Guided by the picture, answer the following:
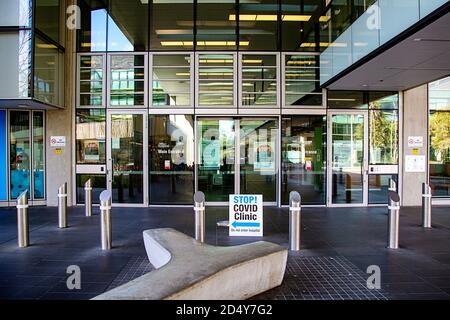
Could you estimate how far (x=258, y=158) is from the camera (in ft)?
38.3

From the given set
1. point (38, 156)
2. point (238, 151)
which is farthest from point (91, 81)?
point (238, 151)

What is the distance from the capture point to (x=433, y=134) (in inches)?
478

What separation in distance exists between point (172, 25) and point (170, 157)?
171 inches

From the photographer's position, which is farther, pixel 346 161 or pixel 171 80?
pixel 346 161

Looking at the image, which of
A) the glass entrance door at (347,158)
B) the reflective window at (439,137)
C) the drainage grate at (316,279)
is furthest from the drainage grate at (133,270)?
the reflective window at (439,137)

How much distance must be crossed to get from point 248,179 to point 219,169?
100cm

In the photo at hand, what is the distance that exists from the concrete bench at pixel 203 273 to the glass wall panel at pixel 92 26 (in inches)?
338

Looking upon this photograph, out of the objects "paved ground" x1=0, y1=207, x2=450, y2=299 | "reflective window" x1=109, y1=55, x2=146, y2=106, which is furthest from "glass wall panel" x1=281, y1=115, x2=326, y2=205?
"reflective window" x1=109, y1=55, x2=146, y2=106

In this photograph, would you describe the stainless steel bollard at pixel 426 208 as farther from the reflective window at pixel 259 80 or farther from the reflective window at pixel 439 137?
the reflective window at pixel 259 80

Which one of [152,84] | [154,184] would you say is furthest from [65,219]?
[152,84]

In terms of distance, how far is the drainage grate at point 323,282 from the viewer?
178 inches

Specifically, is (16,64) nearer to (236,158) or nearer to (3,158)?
(3,158)
